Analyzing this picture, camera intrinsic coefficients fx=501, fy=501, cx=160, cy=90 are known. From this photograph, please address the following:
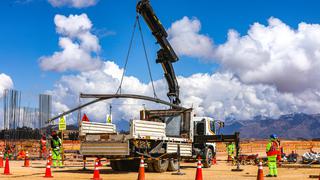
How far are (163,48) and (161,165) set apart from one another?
8.72m

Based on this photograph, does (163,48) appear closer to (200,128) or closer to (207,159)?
(200,128)

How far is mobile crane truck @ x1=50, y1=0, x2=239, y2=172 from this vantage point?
19641 millimetres

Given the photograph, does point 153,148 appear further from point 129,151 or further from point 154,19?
point 154,19

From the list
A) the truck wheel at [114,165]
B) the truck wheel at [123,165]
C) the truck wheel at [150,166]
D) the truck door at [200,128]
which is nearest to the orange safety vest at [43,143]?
the truck wheel at [114,165]

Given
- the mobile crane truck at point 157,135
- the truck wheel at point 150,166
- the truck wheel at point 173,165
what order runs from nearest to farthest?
the mobile crane truck at point 157,135, the truck wheel at point 150,166, the truck wheel at point 173,165

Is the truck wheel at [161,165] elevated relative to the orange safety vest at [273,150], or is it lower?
lower

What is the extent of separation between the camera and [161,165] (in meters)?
21.0

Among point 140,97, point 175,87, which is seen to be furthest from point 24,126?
point 140,97

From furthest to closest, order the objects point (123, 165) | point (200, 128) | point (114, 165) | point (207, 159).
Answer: point (200, 128) → point (207, 159) → point (114, 165) → point (123, 165)

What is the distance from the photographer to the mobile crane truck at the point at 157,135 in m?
19.6

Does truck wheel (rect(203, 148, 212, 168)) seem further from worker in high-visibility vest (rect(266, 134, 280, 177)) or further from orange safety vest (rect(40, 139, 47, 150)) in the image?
orange safety vest (rect(40, 139, 47, 150))

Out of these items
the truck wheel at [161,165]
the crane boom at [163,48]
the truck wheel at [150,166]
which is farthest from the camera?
the crane boom at [163,48]

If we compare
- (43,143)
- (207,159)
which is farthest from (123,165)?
(43,143)

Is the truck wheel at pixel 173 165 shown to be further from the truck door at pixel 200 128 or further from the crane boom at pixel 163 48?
the crane boom at pixel 163 48
